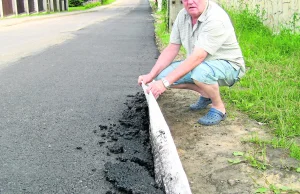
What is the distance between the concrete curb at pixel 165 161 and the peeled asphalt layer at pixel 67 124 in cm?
10

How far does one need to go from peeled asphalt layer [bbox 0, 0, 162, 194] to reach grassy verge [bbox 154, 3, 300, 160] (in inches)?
47.4

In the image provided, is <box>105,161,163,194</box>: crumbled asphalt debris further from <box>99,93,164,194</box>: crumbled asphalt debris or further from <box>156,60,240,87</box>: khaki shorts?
<box>156,60,240,87</box>: khaki shorts

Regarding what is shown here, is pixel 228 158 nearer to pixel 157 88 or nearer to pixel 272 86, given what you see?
pixel 157 88

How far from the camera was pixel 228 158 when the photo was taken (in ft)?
9.57

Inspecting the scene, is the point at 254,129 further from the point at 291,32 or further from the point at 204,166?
the point at 291,32

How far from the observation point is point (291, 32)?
7.61 m

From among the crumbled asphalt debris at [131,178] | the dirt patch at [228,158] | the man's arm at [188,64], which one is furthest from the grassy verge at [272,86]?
the crumbled asphalt debris at [131,178]

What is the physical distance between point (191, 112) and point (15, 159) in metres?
1.85

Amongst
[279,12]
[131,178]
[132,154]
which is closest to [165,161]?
[131,178]

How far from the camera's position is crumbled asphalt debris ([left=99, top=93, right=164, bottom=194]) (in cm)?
249

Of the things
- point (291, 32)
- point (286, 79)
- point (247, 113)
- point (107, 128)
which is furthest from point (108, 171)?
point (291, 32)

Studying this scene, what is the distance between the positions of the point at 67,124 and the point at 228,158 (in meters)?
1.64

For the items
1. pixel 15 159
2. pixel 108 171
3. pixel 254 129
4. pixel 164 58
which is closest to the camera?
pixel 108 171

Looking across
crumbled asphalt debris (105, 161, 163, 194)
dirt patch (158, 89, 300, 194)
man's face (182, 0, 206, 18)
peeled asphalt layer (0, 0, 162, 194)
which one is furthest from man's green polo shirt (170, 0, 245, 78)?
crumbled asphalt debris (105, 161, 163, 194)
